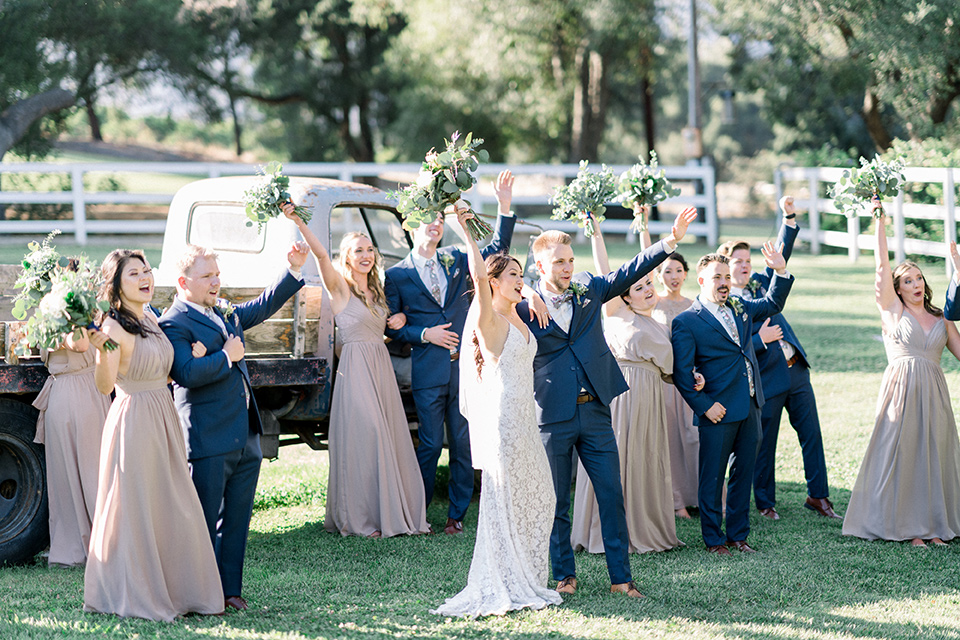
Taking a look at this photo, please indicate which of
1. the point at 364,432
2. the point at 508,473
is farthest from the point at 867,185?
the point at 364,432

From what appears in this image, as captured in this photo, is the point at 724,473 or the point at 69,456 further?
the point at 724,473

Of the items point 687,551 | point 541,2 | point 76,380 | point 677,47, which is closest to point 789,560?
point 687,551

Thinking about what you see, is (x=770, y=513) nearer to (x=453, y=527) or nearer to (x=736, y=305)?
(x=736, y=305)

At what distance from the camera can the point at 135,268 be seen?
530 centimetres

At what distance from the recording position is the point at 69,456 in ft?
21.0

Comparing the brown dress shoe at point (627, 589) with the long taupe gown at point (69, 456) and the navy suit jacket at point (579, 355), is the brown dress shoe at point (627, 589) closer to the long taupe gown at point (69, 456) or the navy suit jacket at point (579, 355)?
the navy suit jacket at point (579, 355)

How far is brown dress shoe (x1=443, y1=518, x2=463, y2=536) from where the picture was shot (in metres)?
7.37

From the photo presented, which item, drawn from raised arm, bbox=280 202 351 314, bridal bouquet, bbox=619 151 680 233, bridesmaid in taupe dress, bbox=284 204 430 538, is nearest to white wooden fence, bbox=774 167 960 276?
bridal bouquet, bbox=619 151 680 233

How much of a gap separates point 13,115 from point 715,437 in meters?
18.5

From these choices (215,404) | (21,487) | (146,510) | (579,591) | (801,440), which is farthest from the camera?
(801,440)

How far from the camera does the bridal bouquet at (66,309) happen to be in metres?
4.89

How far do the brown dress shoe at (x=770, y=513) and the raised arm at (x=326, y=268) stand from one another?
3.34 m

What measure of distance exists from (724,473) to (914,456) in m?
1.33

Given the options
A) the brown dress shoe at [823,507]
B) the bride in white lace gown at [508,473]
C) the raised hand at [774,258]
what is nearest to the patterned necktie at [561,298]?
the bride in white lace gown at [508,473]
